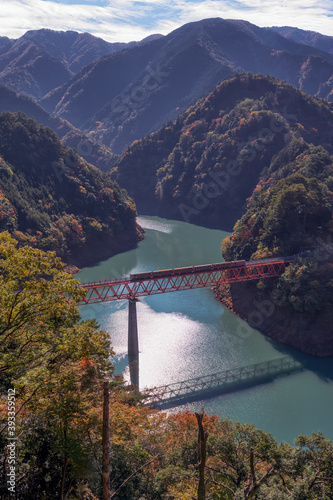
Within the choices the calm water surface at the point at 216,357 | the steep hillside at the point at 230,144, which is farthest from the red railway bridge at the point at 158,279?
the steep hillside at the point at 230,144

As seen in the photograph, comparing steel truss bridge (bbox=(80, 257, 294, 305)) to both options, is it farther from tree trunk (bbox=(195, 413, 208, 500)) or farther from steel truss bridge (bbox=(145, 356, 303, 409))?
tree trunk (bbox=(195, 413, 208, 500))

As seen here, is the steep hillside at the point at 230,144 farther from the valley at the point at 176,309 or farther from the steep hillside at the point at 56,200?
the steep hillside at the point at 56,200

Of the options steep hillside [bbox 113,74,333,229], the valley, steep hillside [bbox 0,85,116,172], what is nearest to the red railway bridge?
the valley

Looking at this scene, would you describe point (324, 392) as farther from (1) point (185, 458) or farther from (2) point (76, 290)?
(2) point (76, 290)

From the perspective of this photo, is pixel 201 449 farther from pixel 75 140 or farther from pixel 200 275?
pixel 75 140

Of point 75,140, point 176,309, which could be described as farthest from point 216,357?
point 75,140

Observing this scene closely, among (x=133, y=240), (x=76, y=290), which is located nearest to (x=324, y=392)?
(x=76, y=290)
